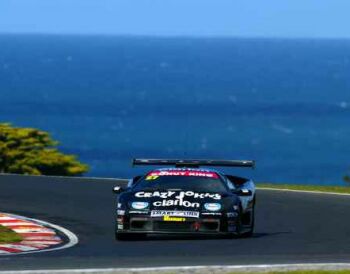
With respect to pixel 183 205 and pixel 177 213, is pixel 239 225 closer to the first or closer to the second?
pixel 183 205

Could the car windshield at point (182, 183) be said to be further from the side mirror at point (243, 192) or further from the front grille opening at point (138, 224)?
the front grille opening at point (138, 224)

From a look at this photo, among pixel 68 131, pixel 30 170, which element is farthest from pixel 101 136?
pixel 30 170

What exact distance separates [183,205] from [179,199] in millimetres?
204

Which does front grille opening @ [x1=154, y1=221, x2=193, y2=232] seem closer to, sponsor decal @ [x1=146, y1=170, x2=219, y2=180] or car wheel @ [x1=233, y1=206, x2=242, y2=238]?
car wheel @ [x1=233, y1=206, x2=242, y2=238]

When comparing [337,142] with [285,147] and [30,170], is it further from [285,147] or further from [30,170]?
[30,170]

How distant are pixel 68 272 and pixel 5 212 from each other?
38.8 feet

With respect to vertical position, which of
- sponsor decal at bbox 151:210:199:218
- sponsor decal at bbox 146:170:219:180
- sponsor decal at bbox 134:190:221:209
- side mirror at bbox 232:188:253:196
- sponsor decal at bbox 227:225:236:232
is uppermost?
sponsor decal at bbox 146:170:219:180

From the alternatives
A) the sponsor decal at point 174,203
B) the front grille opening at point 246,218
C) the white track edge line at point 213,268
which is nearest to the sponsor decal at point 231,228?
the sponsor decal at point 174,203

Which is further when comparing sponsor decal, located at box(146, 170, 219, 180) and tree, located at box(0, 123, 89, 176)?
tree, located at box(0, 123, 89, 176)

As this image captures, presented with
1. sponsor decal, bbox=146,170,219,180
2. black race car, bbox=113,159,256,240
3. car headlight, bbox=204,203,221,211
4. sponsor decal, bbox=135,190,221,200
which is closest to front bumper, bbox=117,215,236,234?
black race car, bbox=113,159,256,240

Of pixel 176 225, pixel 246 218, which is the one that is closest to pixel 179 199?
pixel 176 225

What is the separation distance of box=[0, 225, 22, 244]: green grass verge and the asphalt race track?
3.58 feet

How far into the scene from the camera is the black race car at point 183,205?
2188 centimetres

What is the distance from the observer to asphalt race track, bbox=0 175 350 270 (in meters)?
18.4
